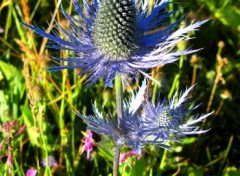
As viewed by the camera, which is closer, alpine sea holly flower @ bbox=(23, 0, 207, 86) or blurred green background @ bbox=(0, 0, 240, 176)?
alpine sea holly flower @ bbox=(23, 0, 207, 86)

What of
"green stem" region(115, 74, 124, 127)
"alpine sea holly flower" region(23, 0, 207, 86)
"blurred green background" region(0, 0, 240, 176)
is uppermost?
"alpine sea holly flower" region(23, 0, 207, 86)

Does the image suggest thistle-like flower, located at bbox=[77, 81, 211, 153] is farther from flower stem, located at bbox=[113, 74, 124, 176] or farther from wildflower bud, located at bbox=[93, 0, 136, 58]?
wildflower bud, located at bbox=[93, 0, 136, 58]

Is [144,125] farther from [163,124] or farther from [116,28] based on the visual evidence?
[116,28]

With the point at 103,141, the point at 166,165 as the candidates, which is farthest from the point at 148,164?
the point at 103,141

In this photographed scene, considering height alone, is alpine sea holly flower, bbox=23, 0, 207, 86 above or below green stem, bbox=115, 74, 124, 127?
above

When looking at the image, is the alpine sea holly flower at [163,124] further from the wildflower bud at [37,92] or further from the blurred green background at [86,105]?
the wildflower bud at [37,92]

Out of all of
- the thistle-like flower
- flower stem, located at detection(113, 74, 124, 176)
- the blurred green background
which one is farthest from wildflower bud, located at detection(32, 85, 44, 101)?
flower stem, located at detection(113, 74, 124, 176)
